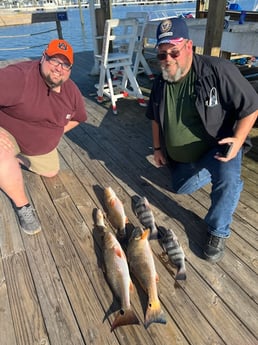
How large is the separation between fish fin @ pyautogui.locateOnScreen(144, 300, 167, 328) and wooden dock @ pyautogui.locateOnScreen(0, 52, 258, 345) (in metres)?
0.05

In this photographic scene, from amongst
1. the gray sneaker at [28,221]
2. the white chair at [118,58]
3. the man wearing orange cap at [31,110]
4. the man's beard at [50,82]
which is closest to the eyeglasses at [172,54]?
the man wearing orange cap at [31,110]

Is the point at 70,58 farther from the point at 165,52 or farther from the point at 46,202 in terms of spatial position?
the point at 46,202

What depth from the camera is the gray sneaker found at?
2.63 m

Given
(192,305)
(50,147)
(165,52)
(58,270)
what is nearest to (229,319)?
→ (192,305)

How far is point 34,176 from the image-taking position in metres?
3.50

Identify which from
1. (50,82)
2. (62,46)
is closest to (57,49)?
(62,46)

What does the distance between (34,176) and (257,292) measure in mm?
2768

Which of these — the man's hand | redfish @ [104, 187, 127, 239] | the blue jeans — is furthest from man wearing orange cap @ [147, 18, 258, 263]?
redfish @ [104, 187, 127, 239]

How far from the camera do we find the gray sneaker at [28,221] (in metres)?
2.63

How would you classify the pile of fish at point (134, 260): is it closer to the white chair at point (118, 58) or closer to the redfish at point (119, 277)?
the redfish at point (119, 277)

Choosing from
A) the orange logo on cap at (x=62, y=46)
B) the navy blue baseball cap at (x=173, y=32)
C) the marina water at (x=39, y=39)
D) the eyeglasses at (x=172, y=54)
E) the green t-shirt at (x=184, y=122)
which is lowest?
the marina water at (x=39, y=39)

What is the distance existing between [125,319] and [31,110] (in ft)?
6.78

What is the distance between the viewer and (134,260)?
2166 millimetres

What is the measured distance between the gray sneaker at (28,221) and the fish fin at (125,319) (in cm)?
122
